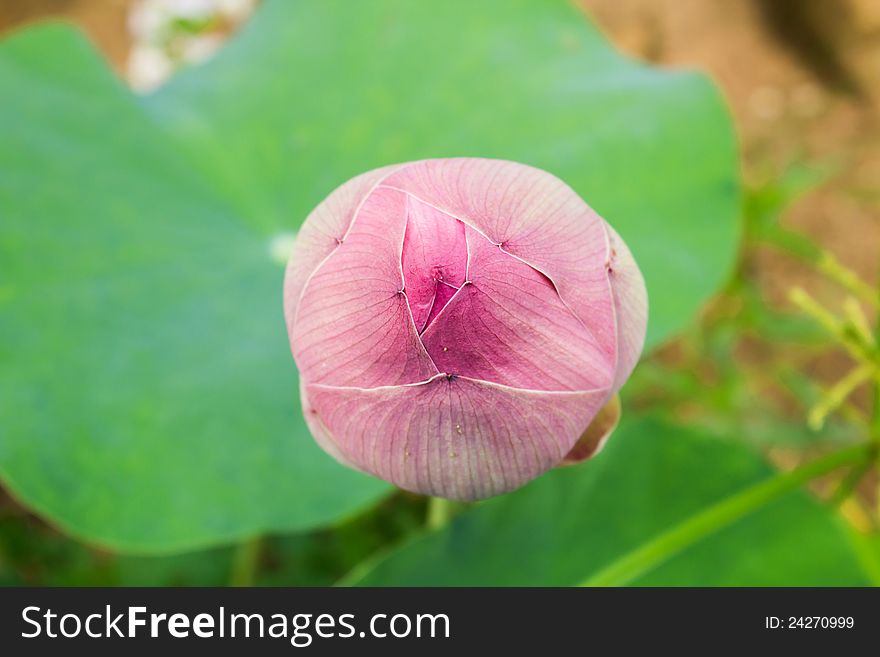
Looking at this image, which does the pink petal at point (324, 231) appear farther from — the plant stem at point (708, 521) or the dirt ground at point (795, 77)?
the dirt ground at point (795, 77)

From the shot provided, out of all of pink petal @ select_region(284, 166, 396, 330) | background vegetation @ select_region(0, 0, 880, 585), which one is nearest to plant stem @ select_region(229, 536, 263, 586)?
background vegetation @ select_region(0, 0, 880, 585)

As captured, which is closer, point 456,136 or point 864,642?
point 864,642

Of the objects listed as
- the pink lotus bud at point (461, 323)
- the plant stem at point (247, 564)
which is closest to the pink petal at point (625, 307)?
the pink lotus bud at point (461, 323)

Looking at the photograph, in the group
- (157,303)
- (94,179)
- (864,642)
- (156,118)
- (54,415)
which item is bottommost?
(864,642)

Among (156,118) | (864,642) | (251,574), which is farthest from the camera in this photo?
(251,574)

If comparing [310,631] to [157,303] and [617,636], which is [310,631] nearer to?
[617,636]

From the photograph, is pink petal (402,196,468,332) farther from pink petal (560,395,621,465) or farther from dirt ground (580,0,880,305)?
dirt ground (580,0,880,305)

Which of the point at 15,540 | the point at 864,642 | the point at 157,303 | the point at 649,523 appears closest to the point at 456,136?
the point at 157,303
